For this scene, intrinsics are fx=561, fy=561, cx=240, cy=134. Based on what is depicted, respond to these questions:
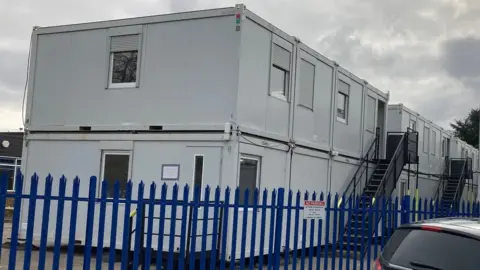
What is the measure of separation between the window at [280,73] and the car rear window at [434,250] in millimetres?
7957

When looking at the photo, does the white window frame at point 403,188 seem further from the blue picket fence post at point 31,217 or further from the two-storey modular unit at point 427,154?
the blue picket fence post at point 31,217

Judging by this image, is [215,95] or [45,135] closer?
[215,95]

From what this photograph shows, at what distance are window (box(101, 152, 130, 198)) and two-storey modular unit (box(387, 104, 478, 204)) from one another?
40.0 ft

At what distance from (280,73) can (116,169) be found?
15.1 ft

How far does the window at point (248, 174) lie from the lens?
12414 millimetres

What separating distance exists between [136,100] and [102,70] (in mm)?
1244

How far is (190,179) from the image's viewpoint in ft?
40.3

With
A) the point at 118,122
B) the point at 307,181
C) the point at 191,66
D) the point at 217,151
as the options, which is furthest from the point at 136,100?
the point at 307,181

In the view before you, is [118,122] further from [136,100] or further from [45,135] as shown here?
[45,135]

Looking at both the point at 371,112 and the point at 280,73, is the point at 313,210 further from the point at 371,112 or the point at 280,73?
the point at 371,112

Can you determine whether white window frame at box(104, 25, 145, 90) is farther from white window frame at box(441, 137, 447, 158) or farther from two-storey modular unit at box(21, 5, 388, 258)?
white window frame at box(441, 137, 447, 158)

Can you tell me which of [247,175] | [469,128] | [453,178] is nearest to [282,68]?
[247,175]

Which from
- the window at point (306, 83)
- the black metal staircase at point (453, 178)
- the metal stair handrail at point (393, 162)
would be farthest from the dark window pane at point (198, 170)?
the black metal staircase at point (453, 178)

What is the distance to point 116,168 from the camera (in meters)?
13.3
